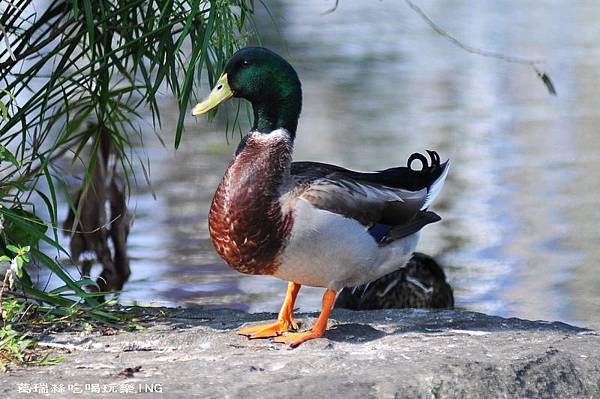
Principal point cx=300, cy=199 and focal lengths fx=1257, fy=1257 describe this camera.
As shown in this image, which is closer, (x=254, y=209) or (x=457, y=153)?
(x=254, y=209)

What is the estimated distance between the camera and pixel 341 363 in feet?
12.7

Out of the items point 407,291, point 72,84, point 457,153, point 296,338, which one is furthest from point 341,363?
point 457,153

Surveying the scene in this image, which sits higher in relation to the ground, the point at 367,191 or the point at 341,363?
the point at 367,191

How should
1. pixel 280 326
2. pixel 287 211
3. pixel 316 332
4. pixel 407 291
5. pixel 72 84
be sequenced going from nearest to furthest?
pixel 287 211
pixel 316 332
pixel 280 326
pixel 72 84
pixel 407 291

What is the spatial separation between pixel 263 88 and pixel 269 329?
0.84m

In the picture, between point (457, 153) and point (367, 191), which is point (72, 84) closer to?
point (367, 191)

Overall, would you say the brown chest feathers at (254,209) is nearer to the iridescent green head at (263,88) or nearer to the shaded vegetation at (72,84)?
the iridescent green head at (263,88)

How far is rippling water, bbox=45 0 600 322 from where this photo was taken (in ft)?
23.7

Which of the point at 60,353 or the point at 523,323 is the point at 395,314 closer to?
the point at 523,323

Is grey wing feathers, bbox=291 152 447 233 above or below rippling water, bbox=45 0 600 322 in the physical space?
above

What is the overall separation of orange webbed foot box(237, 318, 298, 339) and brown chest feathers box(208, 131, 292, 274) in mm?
246

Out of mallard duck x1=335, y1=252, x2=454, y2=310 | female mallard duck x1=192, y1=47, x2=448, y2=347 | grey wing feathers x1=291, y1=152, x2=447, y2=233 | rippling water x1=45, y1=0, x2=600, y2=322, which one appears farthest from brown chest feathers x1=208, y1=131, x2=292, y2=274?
mallard duck x1=335, y1=252, x2=454, y2=310

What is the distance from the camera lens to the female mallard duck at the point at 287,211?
4141 millimetres

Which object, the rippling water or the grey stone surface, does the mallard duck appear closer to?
the rippling water
